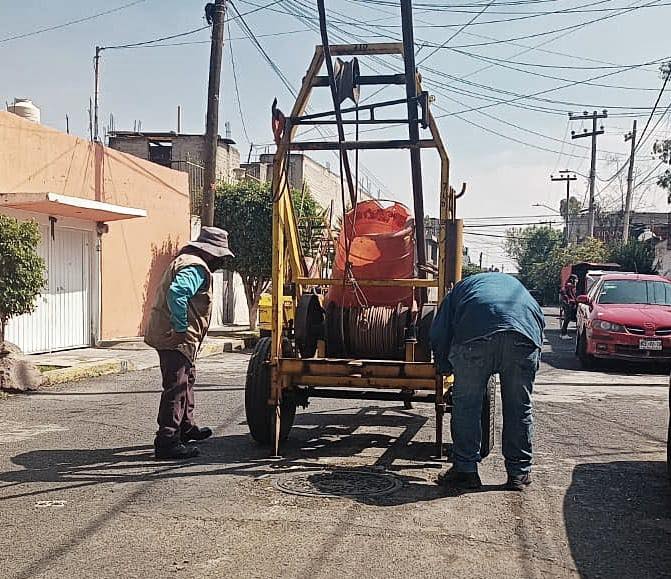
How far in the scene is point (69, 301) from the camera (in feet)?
53.2

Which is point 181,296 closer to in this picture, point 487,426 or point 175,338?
point 175,338

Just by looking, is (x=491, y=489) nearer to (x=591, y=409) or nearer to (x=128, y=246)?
(x=591, y=409)

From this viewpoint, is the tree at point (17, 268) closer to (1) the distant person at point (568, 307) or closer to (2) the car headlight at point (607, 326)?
(2) the car headlight at point (607, 326)

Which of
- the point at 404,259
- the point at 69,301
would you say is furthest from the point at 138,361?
the point at 404,259

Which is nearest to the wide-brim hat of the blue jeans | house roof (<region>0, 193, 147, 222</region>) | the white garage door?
the blue jeans

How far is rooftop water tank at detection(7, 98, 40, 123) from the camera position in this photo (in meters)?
15.4

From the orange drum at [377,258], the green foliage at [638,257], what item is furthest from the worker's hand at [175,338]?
the green foliage at [638,257]

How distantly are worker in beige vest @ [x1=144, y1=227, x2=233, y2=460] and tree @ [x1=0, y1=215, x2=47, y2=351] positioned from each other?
520 centimetres

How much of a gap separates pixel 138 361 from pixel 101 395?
3.57 meters

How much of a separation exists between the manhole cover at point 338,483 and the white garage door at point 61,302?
9298 mm

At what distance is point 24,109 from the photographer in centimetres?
1551

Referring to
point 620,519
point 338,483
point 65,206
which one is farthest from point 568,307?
point 620,519

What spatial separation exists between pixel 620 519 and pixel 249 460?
2911mm

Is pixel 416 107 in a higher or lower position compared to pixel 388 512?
higher
